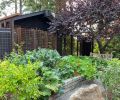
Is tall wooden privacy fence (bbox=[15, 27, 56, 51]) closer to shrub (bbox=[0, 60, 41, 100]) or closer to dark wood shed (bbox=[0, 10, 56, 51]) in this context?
dark wood shed (bbox=[0, 10, 56, 51])

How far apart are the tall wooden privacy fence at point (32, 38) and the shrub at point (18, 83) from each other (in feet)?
17.4

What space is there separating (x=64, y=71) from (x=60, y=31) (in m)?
5.07

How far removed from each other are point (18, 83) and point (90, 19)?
627cm

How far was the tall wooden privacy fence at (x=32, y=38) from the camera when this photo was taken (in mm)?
10562

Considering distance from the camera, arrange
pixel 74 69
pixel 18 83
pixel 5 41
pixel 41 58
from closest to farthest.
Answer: pixel 18 83
pixel 41 58
pixel 74 69
pixel 5 41

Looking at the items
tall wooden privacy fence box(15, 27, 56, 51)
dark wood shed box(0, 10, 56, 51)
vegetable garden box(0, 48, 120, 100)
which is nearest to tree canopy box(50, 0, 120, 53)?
tall wooden privacy fence box(15, 27, 56, 51)

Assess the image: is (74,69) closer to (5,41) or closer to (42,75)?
(42,75)

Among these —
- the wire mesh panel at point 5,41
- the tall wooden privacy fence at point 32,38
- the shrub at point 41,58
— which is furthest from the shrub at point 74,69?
the tall wooden privacy fence at point 32,38

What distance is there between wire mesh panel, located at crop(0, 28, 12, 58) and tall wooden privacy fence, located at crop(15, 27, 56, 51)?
1.31 ft

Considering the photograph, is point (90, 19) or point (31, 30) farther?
point (31, 30)

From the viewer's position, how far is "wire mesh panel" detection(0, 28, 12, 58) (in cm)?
991

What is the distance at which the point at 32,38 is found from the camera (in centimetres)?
1120

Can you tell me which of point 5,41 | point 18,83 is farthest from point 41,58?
point 5,41

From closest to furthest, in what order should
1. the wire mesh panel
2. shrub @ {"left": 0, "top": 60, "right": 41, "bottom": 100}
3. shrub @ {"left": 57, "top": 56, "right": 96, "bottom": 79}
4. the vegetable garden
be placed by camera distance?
1. shrub @ {"left": 0, "top": 60, "right": 41, "bottom": 100}
2. the vegetable garden
3. shrub @ {"left": 57, "top": 56, "right": 96, "bottom": 79}
4. the wire mesh panel
